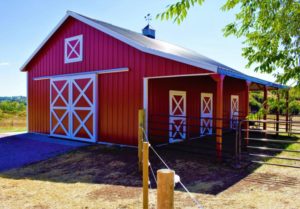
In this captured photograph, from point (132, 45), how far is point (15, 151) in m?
5.03

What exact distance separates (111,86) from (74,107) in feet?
6.65

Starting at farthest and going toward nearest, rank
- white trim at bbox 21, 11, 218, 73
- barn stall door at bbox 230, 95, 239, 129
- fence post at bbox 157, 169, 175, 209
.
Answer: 1. barn stall door at bbox 230, 95, 239, 129
2. white trim at bbox 21, 11, 218, 73
3. fence post at bbox 157, 169, 175, 209

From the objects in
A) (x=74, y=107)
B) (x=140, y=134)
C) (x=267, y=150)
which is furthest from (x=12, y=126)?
(x=267, y=150)

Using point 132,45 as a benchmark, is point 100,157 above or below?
below

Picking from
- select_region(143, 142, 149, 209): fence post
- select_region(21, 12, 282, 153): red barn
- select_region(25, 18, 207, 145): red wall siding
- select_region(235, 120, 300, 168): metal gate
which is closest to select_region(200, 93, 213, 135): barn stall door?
select_region(21, 12, 282, 153): red barn

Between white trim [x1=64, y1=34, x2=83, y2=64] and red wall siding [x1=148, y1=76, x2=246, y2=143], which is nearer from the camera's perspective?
red wall siding [x1=148, y1=76, x2=246, y2=143]

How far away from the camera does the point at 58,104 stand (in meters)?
10.8

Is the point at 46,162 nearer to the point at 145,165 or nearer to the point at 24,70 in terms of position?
the point at 145,165

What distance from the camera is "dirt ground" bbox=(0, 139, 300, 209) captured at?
14.5ft

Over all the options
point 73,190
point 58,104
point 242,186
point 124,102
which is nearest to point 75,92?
point 58,104

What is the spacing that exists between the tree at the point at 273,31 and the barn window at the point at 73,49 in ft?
27.6

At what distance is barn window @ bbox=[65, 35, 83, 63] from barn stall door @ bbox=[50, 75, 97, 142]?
735mm

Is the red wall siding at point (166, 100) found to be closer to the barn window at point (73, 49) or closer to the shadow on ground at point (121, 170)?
the shadow on ground at point (121, 170)

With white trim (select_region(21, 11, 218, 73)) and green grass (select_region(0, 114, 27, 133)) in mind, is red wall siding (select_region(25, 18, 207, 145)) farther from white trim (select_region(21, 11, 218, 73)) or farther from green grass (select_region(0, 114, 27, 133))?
green grass (select_region(0, 114, 27, 133))
